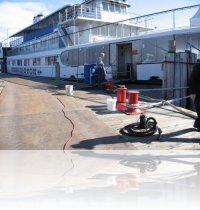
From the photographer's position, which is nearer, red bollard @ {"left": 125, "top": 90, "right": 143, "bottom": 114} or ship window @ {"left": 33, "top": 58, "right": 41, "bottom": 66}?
red bollard @ {"left": 125, "top": 90, "right": 143, "bottom": 114}

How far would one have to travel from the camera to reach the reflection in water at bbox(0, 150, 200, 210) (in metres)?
3.78

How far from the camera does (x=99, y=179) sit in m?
4.60

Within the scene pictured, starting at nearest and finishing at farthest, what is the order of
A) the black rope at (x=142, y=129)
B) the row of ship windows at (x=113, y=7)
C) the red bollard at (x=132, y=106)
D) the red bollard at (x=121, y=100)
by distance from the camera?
the black rope at (x=142, y=129), the red bollard at (x=132, y=106), the red bollard at (x=121, y=100), the row of ship windows at (x=113, y=7)

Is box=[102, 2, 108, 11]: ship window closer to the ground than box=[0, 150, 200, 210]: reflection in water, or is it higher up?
higher up

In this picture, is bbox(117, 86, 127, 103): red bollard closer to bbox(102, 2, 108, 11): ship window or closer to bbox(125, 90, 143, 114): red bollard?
bbox(125, 90, 143, 114): red bollard

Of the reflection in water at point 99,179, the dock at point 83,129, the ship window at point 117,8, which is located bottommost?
the reflection in water at point 99,179

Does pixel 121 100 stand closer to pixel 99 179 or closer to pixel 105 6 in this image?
pixel 99 179

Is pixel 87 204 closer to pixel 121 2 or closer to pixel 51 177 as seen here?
pixel 51 177

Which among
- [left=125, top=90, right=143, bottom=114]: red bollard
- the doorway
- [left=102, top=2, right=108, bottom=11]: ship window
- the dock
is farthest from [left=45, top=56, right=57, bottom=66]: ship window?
[left=125, top=90, right=143, bottom=114]: red bollard

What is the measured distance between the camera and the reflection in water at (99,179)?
3.78 metres

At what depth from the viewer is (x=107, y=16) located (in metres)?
28.6

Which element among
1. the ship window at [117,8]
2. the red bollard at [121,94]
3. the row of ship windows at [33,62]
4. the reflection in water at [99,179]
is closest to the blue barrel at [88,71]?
the red bollard at [121,94]

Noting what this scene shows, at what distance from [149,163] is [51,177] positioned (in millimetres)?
1624

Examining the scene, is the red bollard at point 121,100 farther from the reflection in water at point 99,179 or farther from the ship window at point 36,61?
the ship window at point 36,61
